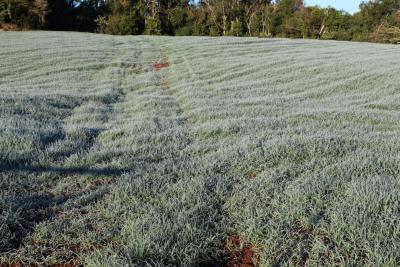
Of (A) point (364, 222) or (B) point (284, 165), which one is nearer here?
(A) point (364, 222)

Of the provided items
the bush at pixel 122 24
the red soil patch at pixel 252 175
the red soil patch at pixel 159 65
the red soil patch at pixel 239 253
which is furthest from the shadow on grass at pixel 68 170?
the bush at pixel 122 24

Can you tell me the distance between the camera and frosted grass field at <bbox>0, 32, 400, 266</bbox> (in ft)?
10.3

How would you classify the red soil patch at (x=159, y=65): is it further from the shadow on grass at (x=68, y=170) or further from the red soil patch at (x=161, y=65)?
the shadow on grass at (x=68, y=170)

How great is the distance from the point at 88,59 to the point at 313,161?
683 inches

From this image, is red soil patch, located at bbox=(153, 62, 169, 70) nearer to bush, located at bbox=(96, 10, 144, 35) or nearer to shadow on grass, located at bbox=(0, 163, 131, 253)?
shadow on grass, located at bbox=(0, 163, 131, 253)

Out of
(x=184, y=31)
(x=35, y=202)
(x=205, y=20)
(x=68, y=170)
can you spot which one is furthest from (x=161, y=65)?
(x=205, y=20)

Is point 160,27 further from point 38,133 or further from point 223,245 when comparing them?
point 223,245

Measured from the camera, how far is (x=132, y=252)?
3041 mm

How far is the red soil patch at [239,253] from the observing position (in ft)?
10.2

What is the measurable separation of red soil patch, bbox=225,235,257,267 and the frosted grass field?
0.13 feet

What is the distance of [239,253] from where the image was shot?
3219 mm

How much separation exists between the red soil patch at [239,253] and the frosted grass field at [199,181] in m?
0.04

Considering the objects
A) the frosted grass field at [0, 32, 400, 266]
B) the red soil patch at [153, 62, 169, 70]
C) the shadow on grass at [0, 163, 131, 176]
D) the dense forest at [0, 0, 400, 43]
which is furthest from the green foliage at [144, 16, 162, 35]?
the shadow on grass at [0, 163, 131, 176]

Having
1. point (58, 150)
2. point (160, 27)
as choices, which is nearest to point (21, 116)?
point (58, 150)
